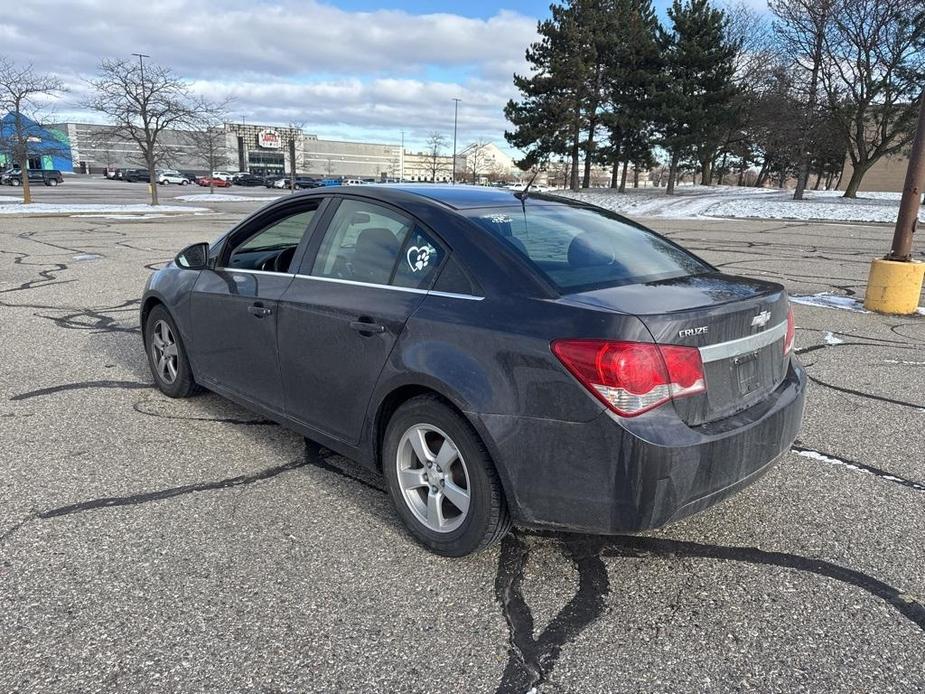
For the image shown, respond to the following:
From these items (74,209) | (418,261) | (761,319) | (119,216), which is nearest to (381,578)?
(418,261)

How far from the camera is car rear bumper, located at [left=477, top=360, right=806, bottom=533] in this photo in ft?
7.72

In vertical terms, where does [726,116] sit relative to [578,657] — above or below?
above

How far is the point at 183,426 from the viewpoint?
434cm

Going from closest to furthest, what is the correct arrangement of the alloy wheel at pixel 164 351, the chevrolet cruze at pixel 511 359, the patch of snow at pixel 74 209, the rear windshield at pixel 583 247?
the chevrolet cruze at pixel 511 359, the rear windshield at pixel 583 247, the alloy wheel at pixel 164 351, the patch of snow at pixel 74 209

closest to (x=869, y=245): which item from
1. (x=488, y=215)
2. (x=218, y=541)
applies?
(x=488, y=215)

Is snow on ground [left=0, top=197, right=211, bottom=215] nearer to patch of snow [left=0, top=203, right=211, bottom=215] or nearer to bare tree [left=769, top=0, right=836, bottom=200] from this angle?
patch of snow [left=0, top=203, right=211, bottom=215]

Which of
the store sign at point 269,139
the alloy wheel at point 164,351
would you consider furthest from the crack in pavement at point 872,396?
the store sign at point 269,139

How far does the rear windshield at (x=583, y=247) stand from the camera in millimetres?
2906

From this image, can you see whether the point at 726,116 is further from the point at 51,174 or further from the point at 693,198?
the point at 51,174

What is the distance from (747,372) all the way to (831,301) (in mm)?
7233

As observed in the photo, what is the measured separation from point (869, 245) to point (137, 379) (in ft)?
58.2

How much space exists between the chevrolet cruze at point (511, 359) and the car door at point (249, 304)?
0.02 m

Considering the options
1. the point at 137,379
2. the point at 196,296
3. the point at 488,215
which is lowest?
the point at 137,379

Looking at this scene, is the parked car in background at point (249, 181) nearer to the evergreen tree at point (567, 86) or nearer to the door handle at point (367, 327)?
the evergreen tree at point (567, 86)
